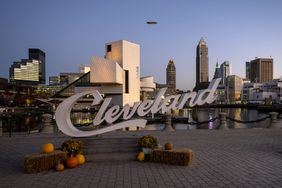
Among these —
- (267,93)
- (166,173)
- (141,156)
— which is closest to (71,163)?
(141,156)

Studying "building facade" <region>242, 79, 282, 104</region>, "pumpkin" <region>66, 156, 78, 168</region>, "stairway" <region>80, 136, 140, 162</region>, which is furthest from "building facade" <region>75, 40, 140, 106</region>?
"building facade" <region>242, 79, 282, 104</region>

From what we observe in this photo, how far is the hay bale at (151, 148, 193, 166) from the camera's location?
1164cm

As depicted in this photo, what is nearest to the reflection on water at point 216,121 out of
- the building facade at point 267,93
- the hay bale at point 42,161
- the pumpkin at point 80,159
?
the pumpkin at point 80,159

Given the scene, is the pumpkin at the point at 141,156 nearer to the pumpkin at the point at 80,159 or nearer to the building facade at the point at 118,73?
the pumpkin at the point at 80,159

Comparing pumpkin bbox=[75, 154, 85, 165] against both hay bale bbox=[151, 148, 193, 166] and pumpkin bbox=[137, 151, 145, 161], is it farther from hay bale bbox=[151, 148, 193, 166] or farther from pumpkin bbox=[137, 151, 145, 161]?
hay bale bbox=[151, 148, 193, 166]

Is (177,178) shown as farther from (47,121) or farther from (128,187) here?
(47,121)

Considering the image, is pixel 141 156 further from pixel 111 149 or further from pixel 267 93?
pixel 267 93

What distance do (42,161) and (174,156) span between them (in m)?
5.31

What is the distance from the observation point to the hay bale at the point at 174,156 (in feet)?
38.2

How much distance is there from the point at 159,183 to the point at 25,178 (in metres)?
4.72

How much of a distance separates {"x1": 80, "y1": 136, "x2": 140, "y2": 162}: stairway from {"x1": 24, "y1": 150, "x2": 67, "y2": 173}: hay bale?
148 cm

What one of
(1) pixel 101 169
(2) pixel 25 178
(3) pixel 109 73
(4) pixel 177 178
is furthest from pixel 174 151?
(3) pixel 109 73

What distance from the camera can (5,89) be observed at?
147 m

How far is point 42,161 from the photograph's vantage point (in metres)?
10.9
